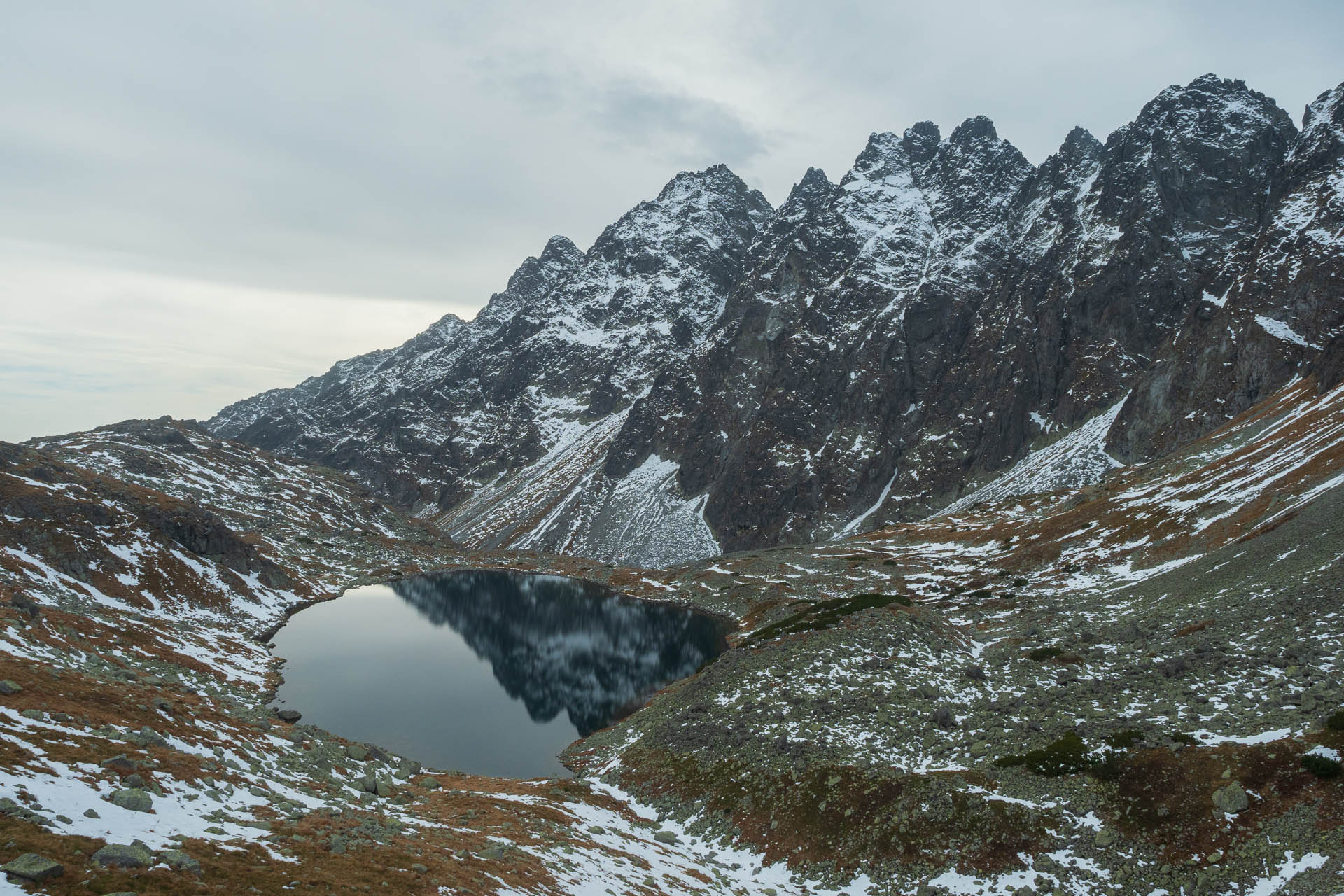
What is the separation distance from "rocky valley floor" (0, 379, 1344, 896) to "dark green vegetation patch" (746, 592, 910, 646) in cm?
58

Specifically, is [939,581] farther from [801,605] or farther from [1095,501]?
[1095,501]

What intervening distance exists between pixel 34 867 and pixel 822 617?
186 ft

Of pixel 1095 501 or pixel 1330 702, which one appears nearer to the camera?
pixel 1330 702

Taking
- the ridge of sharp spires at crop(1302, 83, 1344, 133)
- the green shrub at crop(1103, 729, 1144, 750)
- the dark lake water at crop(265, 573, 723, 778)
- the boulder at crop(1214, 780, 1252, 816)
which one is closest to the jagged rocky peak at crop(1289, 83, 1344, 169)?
the ridge of sharp spires at crop(1302, 83, 1344, 133)

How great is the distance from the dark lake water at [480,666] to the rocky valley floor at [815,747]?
615 centimetres

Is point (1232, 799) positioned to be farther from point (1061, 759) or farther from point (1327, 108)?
point (1327, 108)

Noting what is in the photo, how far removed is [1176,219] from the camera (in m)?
197

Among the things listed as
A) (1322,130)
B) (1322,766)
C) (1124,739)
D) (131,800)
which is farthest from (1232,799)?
(1322,130)

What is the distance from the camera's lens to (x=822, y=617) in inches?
2502

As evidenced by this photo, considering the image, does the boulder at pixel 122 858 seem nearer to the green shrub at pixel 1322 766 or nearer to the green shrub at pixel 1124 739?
the green shrub at pixel 1124 739

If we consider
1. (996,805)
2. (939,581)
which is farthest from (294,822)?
(939,581)

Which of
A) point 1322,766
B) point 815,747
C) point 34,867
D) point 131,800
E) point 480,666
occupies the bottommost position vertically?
point 480,666

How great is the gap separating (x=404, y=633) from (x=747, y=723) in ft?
221

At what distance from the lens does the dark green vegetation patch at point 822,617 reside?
60.9 metres
